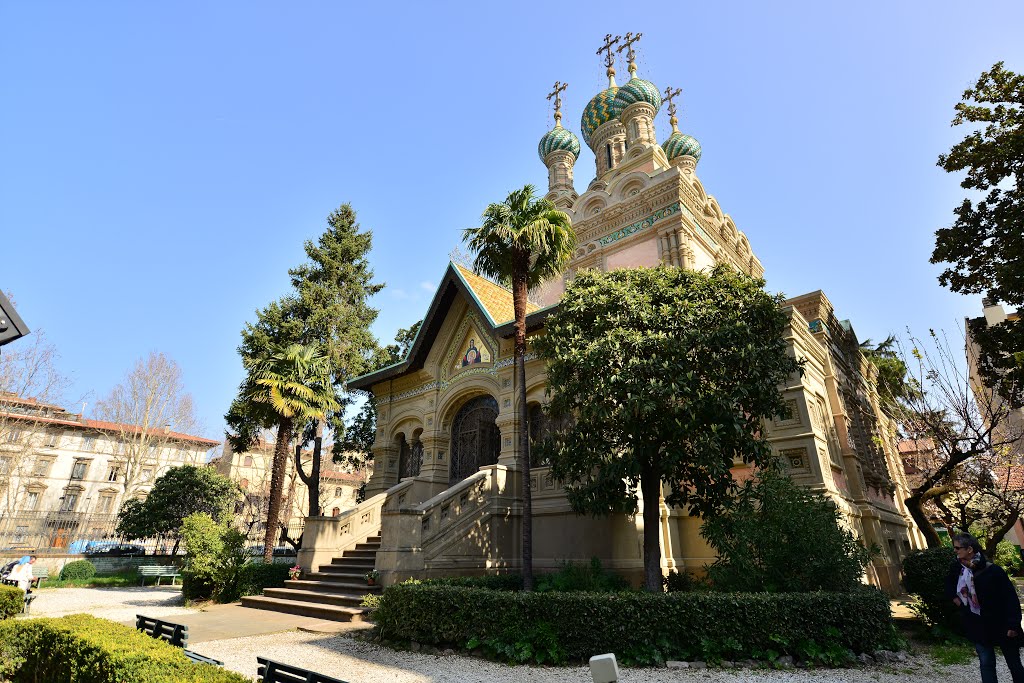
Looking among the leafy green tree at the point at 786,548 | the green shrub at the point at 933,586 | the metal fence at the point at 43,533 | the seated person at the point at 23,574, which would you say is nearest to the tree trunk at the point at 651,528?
the leafy green tree at the point at 786,548

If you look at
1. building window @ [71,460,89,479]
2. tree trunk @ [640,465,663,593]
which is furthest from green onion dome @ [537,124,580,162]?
building window @ [71,460,89,479]

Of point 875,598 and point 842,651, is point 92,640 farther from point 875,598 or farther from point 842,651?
point 875,598

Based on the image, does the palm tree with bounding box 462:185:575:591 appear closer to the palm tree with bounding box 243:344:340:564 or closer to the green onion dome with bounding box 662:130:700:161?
the palm tree with bounding box 243:344:340:564

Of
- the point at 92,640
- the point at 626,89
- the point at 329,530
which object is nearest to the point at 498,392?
the point at 329,530

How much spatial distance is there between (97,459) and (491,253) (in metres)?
44.9

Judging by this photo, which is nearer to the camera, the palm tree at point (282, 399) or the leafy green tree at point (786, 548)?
the leafy green tree at point (786, 548)

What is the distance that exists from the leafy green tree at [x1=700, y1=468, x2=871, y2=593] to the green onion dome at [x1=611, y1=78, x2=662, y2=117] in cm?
2370

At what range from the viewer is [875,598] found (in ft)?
25.7

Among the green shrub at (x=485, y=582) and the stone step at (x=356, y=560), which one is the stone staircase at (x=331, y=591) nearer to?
the stone step at (x=356, y=560)

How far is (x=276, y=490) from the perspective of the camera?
57.3ft

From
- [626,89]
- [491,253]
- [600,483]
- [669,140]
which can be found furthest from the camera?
[669,140]

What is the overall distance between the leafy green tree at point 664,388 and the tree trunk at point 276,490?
10446 millimetres

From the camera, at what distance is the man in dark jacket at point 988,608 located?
554 centimetres

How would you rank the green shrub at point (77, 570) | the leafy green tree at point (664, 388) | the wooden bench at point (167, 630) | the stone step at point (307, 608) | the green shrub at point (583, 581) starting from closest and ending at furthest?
the wooden bench at point (167, 630)
the leafy green tree at point (664, 388)
the green shrub at point (583, 581)
the stone step at point (307, 608)
the green shrub at point (77, 570)
